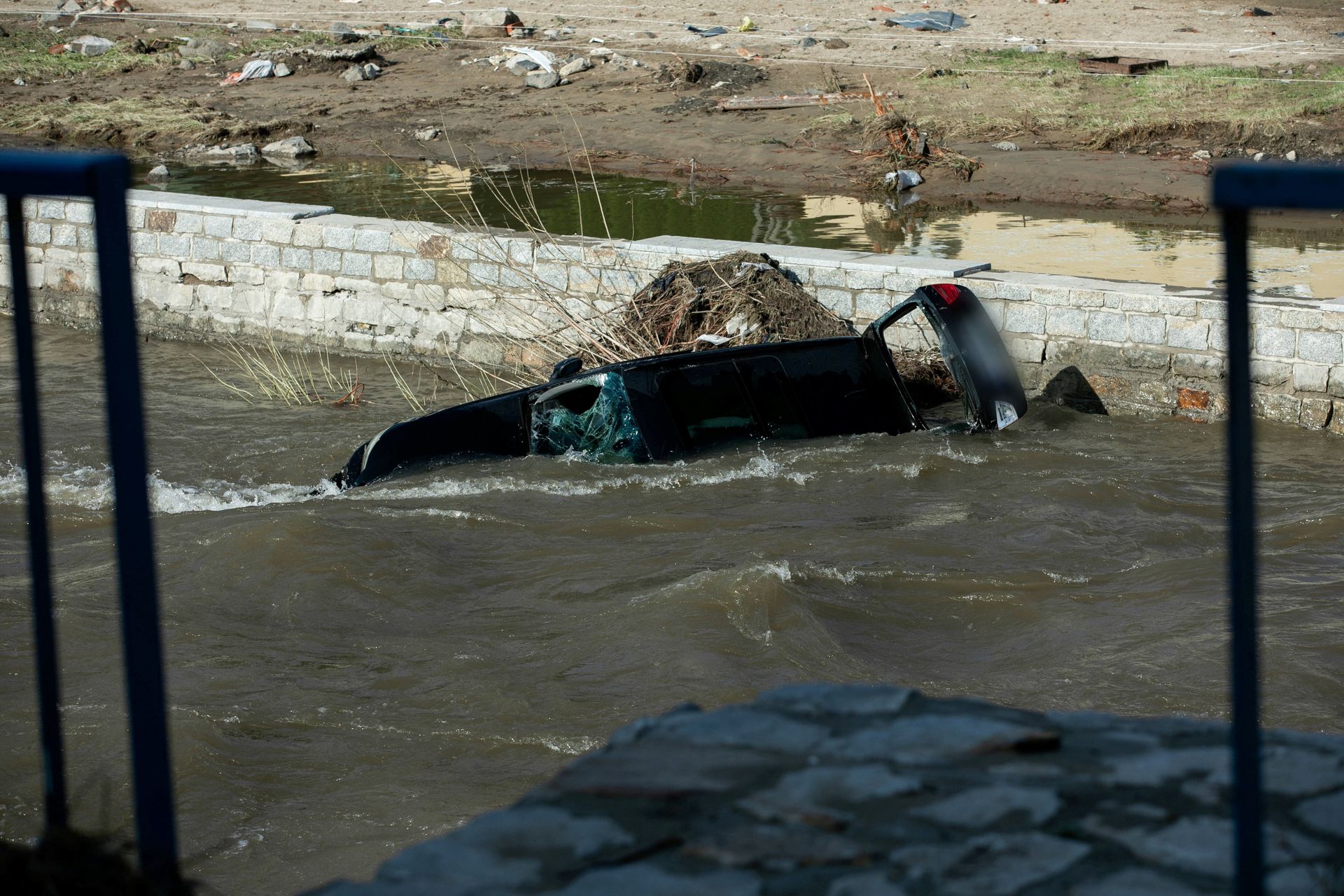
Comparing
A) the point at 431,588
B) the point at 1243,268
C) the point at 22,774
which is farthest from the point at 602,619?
the point at 1243,268

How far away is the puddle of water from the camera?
14070 mm

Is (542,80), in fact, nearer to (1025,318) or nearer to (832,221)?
(832,221)

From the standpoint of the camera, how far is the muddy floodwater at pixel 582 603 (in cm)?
530

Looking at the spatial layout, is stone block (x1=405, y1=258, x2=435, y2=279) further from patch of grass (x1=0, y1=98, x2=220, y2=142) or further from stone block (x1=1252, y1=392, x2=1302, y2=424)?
patch of grass (x1=0, y1=98, x2=220, y2=142)

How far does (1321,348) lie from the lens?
9.55 meters

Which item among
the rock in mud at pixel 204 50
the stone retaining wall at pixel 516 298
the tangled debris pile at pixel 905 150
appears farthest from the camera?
the rock in mud at pixel 204 50

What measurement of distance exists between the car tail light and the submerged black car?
48 millimetres

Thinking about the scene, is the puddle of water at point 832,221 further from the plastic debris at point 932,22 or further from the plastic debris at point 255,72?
the plastic debris at point 932,22

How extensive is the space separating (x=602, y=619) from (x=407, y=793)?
73.5 inches

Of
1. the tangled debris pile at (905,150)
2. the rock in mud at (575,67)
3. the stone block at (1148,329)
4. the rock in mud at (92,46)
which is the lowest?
the stone block at (1148,329)

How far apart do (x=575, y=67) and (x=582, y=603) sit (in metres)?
19.8

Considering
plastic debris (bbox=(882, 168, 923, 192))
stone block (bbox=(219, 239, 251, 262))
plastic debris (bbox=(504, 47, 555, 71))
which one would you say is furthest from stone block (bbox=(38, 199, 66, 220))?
plastic debris (bbox=(504, 47, 555, 71))

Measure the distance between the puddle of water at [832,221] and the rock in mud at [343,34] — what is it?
8.03 meters

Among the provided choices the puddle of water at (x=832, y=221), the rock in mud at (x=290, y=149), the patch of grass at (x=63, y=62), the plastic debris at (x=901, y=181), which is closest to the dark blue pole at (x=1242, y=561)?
the puddle of water at (x=832, y=221)
